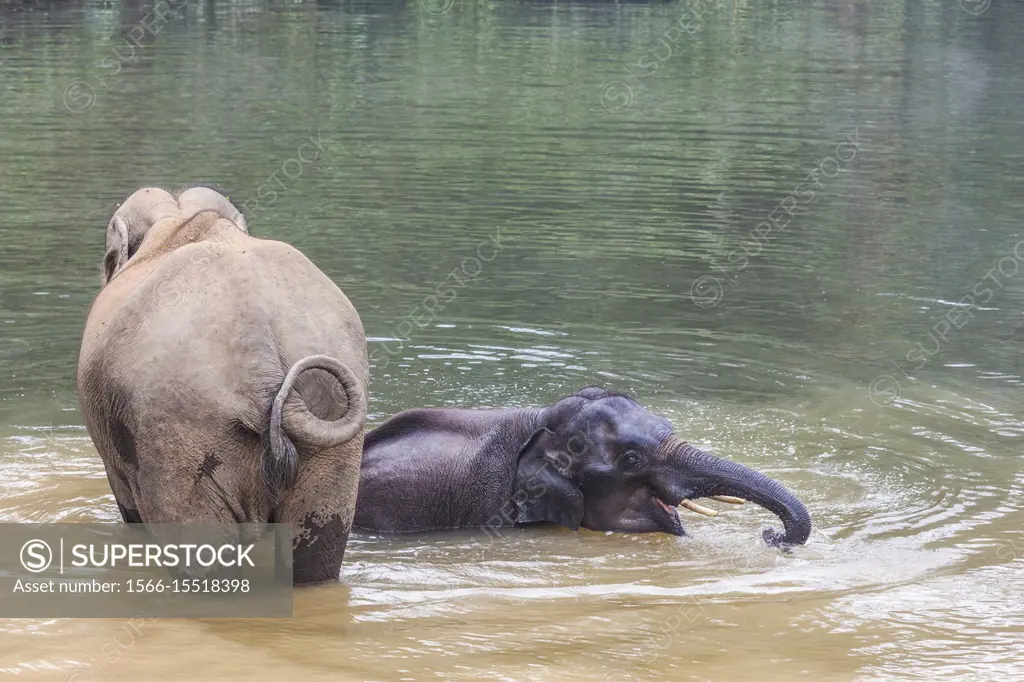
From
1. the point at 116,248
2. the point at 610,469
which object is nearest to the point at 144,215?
the point at 116,248

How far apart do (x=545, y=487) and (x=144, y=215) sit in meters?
2.47

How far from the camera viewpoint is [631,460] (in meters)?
7.98

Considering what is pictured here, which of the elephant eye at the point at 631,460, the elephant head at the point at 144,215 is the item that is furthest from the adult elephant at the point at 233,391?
the elephant eye at the point at 631,460

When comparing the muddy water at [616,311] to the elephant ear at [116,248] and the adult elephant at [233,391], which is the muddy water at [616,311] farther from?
the elephant ear at [116,248]

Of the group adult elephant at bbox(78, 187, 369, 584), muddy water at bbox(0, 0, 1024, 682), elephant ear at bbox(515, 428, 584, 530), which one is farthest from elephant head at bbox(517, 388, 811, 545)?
adult elephant at bbox(78, 187, 369, 584)

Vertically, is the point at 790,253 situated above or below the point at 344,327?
below

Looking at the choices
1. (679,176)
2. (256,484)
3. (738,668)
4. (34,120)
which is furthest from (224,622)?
(34,120)

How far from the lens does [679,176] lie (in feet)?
67.9

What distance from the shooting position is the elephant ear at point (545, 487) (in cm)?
811

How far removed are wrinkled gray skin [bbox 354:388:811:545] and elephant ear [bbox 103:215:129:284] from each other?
5.66ft

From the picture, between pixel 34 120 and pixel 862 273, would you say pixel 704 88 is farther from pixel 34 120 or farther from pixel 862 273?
pixel 862 273

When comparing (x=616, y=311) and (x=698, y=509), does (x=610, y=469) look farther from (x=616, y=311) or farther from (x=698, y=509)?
(x=616, y=311)

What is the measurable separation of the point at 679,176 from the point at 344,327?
14823mm

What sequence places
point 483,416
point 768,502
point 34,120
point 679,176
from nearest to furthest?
point 768,502 → point 483,416 → point 679,176 → point 34,120
